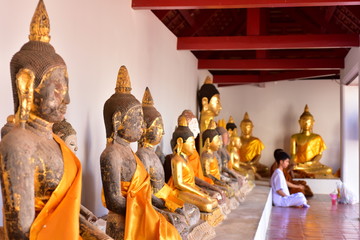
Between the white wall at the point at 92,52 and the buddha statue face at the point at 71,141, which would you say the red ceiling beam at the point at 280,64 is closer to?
the white wall at the point at 92,52

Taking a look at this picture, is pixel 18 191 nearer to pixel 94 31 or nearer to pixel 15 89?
pixel 15 89

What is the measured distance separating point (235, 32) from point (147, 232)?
8.75m

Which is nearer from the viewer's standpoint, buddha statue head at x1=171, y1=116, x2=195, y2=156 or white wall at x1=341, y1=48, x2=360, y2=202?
buddha statue head at x1=171, y1=116, x2=195, y2=156

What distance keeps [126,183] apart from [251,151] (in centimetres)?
860

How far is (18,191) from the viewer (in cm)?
240

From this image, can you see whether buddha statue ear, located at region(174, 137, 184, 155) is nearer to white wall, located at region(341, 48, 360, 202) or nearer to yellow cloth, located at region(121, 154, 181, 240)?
yellow cloth, located at region(121, 154, 181, 240)

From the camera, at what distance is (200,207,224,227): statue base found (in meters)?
5.08

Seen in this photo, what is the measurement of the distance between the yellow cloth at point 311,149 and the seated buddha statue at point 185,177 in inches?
259

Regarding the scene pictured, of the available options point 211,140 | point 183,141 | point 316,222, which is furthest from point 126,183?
point 316,222

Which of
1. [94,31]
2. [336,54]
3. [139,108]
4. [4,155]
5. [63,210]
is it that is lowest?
[63,210]

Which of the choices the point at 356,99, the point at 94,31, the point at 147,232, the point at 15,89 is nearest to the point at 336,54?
the point at 356,99

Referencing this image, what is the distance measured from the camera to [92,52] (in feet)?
15.4

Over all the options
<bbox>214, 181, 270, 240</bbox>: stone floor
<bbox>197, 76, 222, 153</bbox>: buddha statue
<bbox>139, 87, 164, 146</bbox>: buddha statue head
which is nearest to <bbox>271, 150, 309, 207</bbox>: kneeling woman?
<bbox>214, 181, 270, 240</bbox>: stone floor

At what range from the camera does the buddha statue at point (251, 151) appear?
12.0 meters
